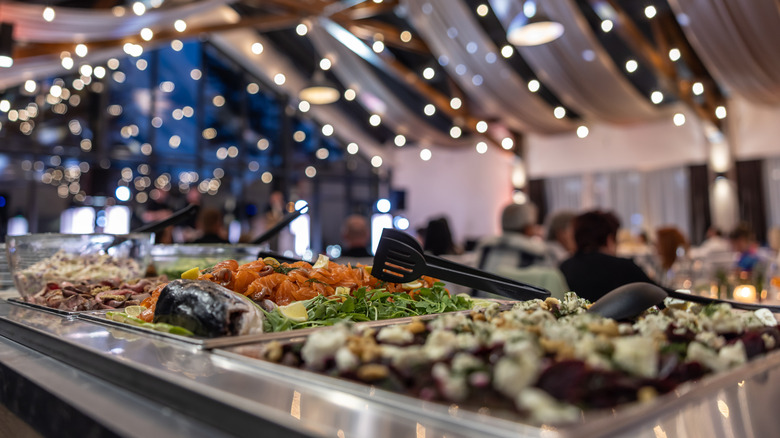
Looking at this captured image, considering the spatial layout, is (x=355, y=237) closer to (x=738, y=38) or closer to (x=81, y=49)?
(x=738, y=38)

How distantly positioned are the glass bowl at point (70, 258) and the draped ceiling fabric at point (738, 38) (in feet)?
20.7

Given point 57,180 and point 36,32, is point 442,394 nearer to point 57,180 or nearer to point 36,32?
point 36,32

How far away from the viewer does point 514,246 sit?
363 cm

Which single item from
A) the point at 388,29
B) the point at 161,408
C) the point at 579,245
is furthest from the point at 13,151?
the point at 161,408

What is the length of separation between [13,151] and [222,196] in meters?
3.31

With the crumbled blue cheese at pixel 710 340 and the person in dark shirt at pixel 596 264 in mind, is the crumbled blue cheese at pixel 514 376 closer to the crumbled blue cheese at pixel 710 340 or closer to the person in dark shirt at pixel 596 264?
the crumbled blue cheese at pixel 710 340

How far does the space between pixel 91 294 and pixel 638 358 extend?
4.10 ft

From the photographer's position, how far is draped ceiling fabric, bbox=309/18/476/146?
886cm

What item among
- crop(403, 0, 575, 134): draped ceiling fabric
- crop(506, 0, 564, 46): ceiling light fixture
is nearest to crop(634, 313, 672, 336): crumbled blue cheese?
crop(506, 0, 564, 46): ceiling light fixture

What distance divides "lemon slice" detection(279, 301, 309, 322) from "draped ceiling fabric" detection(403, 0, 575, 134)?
21.9 ft

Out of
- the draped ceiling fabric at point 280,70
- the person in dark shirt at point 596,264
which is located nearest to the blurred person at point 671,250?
the person in dark shirt at point 596,264

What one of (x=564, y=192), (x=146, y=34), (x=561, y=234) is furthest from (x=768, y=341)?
(x=564, y=192)

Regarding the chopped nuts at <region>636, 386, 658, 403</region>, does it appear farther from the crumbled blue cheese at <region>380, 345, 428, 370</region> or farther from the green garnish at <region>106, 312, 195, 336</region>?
the green garnish at <region>106, 312, 195, 336</region>

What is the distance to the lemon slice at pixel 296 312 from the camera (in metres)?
0.97
